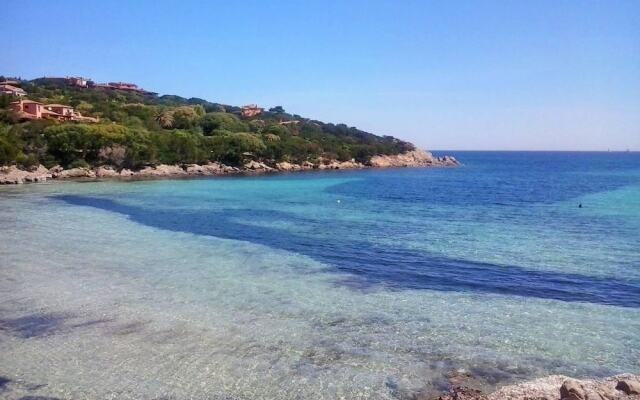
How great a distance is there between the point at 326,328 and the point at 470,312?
3.78 meters

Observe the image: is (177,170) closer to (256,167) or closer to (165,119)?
(256,167)

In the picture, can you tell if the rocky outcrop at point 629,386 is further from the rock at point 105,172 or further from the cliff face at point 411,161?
the cliff face at point 411,161

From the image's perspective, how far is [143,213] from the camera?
30141 mm

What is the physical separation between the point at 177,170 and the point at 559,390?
66.8 metres

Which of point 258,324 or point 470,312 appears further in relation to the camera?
point 470,312

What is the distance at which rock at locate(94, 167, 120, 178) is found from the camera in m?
59.0

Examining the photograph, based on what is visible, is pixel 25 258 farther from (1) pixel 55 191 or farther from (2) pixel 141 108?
(2) pixel 141 108

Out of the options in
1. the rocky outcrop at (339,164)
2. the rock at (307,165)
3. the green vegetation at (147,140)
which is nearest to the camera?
the green vegetation at (147,140)

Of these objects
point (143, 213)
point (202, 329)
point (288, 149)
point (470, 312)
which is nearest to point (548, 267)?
point (470, 312)

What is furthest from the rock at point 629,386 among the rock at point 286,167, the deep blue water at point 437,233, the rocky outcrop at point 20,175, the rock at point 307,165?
the rock at point 307,165

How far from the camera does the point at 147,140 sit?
218 feet

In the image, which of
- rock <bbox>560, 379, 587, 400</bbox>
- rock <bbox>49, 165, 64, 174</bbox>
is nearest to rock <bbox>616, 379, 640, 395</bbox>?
rock <bbox>560, 379, 587, 400</bbox>

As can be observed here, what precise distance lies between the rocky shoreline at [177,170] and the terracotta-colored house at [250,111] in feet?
163

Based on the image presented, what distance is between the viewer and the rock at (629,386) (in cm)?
680
